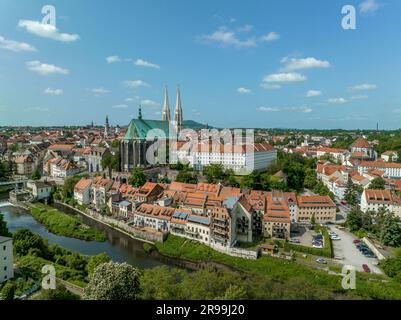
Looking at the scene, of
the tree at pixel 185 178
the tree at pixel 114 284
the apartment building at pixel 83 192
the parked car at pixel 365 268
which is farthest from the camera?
the tree at pixel 185 178

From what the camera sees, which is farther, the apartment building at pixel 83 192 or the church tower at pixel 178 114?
the church tower at pixel 178 114

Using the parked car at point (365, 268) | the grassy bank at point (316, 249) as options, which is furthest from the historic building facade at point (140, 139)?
the parked car at point (365, 268)

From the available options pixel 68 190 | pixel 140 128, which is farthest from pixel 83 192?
pixel 140 128

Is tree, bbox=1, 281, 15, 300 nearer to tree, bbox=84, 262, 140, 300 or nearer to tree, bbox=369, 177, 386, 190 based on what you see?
tree, bbox=84, 262, 140, 300

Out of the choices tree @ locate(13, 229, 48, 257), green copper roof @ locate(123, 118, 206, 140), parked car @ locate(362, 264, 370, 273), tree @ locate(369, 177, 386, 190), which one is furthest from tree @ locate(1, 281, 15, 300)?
tree @ locate(369, 177, 386, 190)

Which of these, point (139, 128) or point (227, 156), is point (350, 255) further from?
point (139, 128)

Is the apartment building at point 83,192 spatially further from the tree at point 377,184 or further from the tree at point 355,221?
the tree at point 377,184
